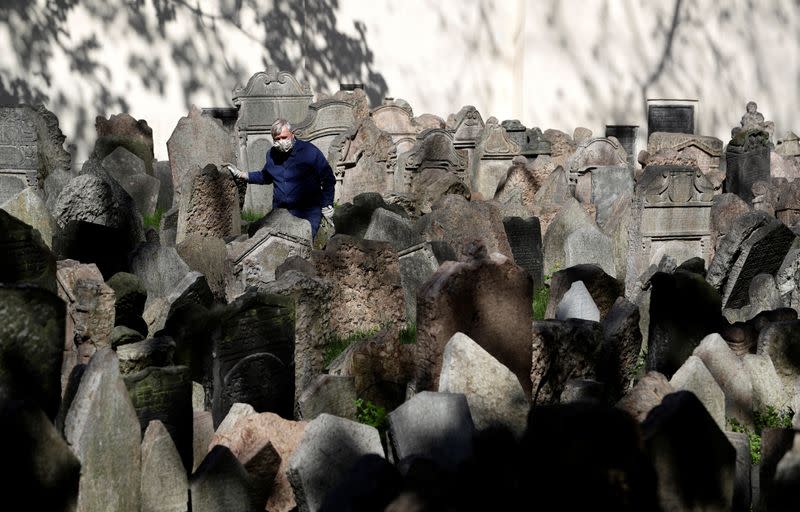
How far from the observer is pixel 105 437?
4.51 meters

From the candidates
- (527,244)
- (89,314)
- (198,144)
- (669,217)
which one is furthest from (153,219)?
(89,314)

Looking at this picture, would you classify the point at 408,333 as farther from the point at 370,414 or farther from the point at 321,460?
the point at 321,460

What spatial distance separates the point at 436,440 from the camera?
15.5 feet

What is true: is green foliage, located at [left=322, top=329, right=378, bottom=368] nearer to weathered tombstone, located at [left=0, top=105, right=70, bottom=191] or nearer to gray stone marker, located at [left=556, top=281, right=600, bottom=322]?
gray stone marker, located at [left=556, top=281, right=600, bottom=322]

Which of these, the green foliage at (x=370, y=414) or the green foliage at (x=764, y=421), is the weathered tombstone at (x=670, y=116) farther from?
the green foliage at (x=370, y=414)

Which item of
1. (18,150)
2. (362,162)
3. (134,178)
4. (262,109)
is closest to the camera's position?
(18,150)

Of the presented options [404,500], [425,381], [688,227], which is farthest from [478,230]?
[404,500]

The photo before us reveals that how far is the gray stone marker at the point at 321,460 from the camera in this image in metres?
4.63

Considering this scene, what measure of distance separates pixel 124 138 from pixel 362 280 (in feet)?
26.8

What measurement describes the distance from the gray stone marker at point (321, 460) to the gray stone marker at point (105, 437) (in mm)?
648

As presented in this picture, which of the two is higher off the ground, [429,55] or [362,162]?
[429,55]

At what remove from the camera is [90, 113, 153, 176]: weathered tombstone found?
15.7m

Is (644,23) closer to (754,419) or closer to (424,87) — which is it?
(424,87)

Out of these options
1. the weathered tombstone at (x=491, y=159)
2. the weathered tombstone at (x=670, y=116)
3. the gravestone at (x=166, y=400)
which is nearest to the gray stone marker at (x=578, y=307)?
the gravestone at (x=166, y=400)
